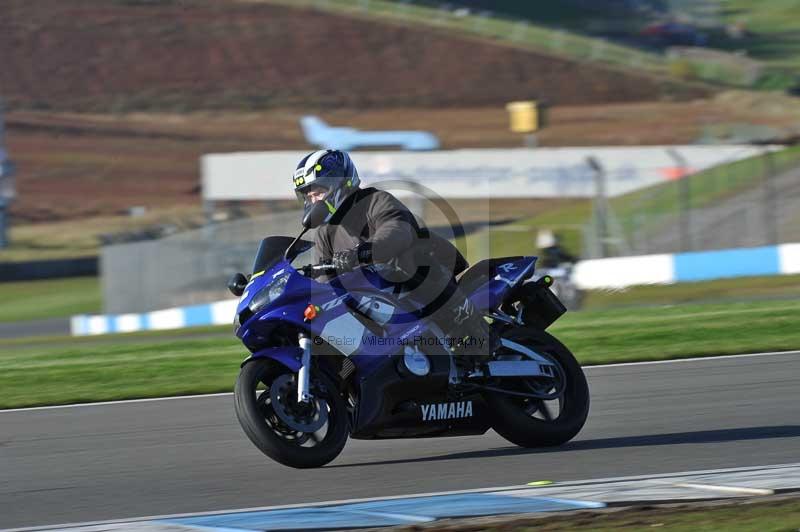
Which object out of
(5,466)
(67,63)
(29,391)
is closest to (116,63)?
(67,63)

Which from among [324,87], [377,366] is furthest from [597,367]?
[324,87]

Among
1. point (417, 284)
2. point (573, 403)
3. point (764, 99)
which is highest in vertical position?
point (764, 99)

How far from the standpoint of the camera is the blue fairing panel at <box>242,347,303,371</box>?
6.39m

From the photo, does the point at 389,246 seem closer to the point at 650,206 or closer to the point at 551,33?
the point at 650,206

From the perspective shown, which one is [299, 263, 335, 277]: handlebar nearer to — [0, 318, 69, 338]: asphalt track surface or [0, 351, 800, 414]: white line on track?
[0, 351, 800, 414]: white line on track

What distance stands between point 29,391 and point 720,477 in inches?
272

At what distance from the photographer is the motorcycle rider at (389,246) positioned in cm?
657

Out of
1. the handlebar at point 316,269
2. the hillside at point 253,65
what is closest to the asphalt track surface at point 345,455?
the handlebar at point 316,269

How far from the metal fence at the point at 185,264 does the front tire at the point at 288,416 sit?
16.0m

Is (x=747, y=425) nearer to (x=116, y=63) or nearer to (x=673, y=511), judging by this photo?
(x=673, y=511)

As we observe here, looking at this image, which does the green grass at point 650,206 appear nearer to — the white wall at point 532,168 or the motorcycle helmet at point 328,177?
the white wall at point 532,168

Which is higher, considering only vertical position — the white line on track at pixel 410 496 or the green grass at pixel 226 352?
the green grass at pixel 226 352

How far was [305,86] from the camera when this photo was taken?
60438 millimetres

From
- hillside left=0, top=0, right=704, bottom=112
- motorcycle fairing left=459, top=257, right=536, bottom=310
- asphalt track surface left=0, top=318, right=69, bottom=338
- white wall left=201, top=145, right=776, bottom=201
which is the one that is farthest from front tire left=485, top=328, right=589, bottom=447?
hillside left=0, top=0, right=704, bottom=112
